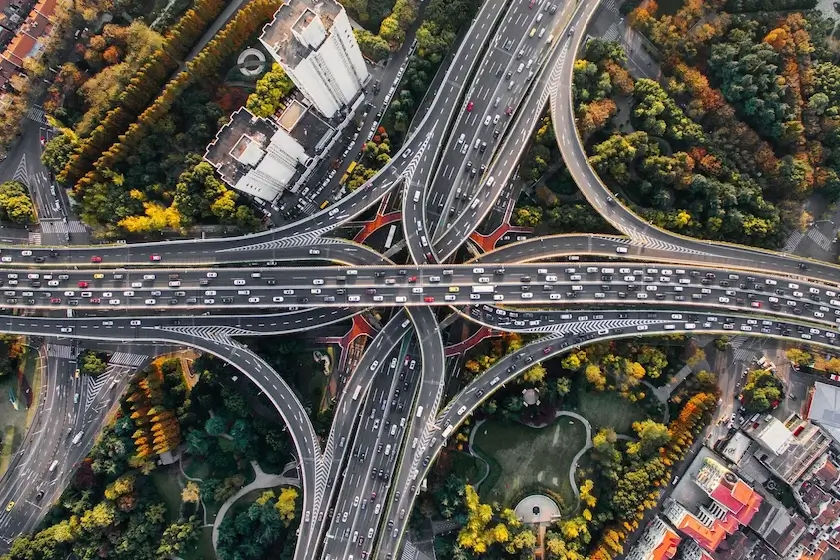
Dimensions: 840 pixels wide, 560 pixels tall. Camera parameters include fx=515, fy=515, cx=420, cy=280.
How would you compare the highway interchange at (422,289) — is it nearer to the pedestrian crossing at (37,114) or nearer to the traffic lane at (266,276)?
the traffic lane at (266,276)

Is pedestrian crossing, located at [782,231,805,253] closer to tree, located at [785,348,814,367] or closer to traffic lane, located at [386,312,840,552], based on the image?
tree, located at [785,348,814,367]

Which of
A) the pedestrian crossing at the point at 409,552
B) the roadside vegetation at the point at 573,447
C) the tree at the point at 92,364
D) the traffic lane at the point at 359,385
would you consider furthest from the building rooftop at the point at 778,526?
the tree at the point at 92,364

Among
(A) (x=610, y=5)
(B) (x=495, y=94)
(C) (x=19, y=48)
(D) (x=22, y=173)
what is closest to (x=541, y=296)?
(B) (x=495, y=94)

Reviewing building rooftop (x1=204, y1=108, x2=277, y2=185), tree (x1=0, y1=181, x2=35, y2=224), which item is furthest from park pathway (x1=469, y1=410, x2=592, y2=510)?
tree (x1=0, y1=181, x2=35, y2=224)

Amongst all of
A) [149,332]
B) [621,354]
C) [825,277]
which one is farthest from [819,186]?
[149,332]

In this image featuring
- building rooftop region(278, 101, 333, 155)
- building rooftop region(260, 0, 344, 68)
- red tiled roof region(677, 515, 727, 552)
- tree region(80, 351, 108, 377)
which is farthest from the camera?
tree region(80, 351, 108, 377)

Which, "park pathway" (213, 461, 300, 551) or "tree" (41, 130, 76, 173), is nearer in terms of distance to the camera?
"tree" (41, 130, 76, 173)
